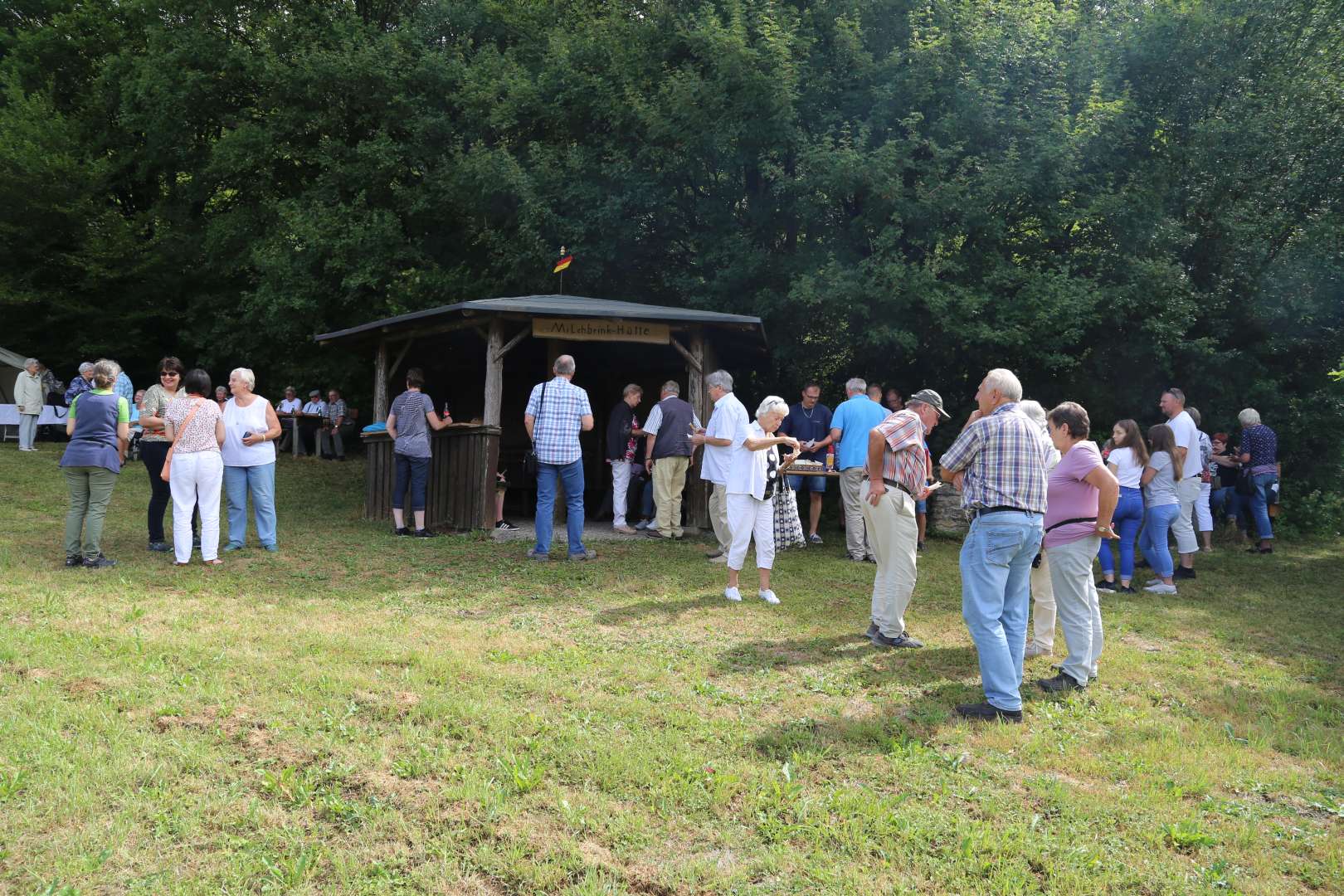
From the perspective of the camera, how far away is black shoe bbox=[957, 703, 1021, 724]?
463cm

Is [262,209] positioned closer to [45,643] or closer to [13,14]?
[13,14]

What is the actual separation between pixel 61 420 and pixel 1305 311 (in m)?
23.1

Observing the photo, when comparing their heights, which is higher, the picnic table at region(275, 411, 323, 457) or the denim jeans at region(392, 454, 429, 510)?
the picnic table at region(275, 411, 323, 457)

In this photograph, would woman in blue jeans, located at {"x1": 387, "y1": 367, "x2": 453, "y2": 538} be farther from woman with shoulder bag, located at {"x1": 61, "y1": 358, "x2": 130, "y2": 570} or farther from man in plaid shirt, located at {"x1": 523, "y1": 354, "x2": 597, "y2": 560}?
woman with shoulder bag, located at {"x1": 61, "y1": 358, "x2": 130, "y2": 570}

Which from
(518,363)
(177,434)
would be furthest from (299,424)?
(177,434)

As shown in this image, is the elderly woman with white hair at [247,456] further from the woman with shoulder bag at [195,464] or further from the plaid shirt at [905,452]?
the plaid shirt at [905,452]

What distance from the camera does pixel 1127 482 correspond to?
27.1 ft

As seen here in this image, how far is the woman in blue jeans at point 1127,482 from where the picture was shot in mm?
8062

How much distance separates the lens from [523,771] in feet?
12.3

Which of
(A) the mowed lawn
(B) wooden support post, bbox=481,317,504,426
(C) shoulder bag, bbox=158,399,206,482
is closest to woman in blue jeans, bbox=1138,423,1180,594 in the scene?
(A) the mowed lawn

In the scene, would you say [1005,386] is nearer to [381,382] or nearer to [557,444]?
[557,444]

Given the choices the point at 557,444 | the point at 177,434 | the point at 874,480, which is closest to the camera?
the point at 874,480

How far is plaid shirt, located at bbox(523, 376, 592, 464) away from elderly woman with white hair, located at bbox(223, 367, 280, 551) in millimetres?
2387

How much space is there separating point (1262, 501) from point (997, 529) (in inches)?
352
